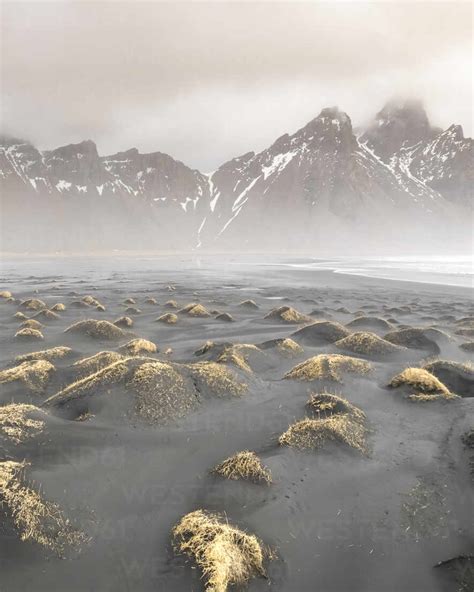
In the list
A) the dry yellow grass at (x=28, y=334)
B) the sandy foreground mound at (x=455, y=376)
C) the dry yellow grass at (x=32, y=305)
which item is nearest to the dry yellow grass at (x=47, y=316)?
the dry yellow grass at (x=32, y=305)

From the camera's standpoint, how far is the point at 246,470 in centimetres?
754

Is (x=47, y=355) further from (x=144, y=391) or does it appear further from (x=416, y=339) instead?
(x=416, y=339)

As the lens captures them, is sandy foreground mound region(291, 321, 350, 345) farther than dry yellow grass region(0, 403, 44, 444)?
Yes

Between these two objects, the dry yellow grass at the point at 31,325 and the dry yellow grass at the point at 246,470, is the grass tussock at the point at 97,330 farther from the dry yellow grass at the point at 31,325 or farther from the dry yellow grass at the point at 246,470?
the dry yellow grass at the point at 246,470

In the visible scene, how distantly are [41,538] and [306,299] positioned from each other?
106ft

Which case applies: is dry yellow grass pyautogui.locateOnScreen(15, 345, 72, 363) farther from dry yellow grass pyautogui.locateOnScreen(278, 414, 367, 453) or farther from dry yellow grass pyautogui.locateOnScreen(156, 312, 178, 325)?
dry yellow grass pyautogui.locateOnScreen(278, 414, 367, 453)

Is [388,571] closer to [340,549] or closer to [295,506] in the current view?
[340,549]

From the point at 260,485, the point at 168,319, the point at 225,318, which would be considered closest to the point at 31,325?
the point at 168,319

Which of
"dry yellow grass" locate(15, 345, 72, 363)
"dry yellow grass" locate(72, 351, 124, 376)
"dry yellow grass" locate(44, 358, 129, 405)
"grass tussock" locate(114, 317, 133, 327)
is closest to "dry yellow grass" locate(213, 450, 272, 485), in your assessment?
"dry yellow grass" locate(44, 358, 129, 405)

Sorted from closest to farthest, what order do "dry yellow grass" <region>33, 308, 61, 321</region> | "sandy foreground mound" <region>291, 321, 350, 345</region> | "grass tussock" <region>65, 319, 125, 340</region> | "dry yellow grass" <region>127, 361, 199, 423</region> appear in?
"dry yellow grass" <region>127, 361, 199, 423</region>
"sandy foreground mound" <region>291, 321, 350, 345</region>
"grass tussock" <region>65, 319, 125, 340</region>
"dry yellow grass" <region>33, 308, 61, 321</region>

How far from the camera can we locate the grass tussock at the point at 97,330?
771 inches

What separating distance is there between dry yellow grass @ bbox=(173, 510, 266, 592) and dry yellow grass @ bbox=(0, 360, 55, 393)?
7691mm

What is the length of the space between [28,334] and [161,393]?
39.5 ft

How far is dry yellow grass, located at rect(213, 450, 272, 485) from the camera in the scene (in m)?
7.47
